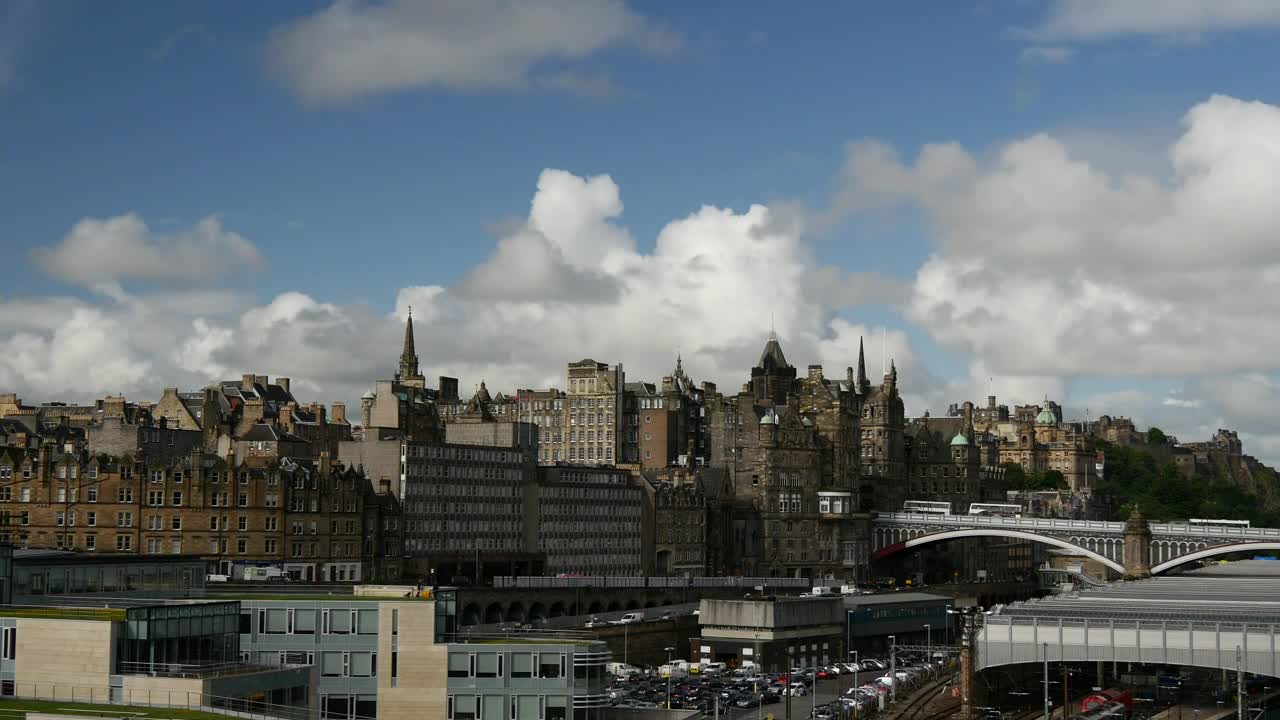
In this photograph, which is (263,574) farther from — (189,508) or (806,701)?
(806,701)

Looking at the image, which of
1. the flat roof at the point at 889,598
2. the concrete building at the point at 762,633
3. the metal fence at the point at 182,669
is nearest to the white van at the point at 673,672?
the concrete building at the point at 762,633

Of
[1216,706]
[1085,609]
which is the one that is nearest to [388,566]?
[1085,609]

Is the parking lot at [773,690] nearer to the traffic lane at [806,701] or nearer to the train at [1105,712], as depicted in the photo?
the traffic lane at [806,701]

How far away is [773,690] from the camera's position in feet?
417

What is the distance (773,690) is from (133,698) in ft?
229

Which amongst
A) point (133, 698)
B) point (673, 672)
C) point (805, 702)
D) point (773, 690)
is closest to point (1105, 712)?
point (805, 702)

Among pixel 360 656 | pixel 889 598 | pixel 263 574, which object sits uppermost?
pixel 263 574

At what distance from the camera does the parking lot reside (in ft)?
380

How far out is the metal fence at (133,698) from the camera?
61969 mm

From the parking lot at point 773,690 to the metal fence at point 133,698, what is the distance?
43.6 m

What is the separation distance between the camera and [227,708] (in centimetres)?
6228

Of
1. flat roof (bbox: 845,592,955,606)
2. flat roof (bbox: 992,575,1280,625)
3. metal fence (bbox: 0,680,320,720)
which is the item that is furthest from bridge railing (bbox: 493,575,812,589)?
metal fence (bbox: 0,680,320,720)

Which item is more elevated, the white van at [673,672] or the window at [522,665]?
the window at [522,665]

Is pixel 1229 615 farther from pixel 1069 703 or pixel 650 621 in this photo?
pixel 650 621
